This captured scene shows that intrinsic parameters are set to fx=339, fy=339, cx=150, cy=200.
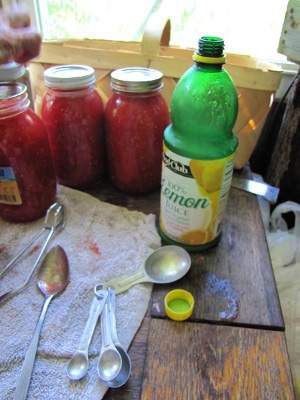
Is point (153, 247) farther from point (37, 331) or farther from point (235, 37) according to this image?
point (235, 37)

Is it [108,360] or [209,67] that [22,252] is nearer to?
[108,360]

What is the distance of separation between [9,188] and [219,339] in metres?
0.38

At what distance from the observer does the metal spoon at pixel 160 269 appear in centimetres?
49

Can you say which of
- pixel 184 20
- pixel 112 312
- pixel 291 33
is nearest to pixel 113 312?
pixel 112 312

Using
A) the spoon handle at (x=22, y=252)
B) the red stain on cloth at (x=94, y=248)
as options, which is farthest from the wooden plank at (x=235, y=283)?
the spoon handle at (x=22, y=252)

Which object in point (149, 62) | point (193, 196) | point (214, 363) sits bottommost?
point (214, 363)

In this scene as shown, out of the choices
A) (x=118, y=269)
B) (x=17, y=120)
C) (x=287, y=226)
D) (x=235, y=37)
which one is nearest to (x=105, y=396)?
(x=118, y=269)

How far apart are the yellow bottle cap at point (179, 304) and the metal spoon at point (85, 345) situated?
0.09 metres

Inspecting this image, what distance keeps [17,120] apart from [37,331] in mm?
307

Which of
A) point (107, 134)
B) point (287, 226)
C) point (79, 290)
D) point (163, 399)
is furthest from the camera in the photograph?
point (287, 226)

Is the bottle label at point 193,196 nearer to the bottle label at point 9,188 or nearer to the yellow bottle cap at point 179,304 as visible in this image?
the yellow bottle cap at point 179,304

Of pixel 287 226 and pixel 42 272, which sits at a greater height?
pixel 42 272

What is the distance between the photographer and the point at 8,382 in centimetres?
38

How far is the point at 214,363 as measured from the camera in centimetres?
41
